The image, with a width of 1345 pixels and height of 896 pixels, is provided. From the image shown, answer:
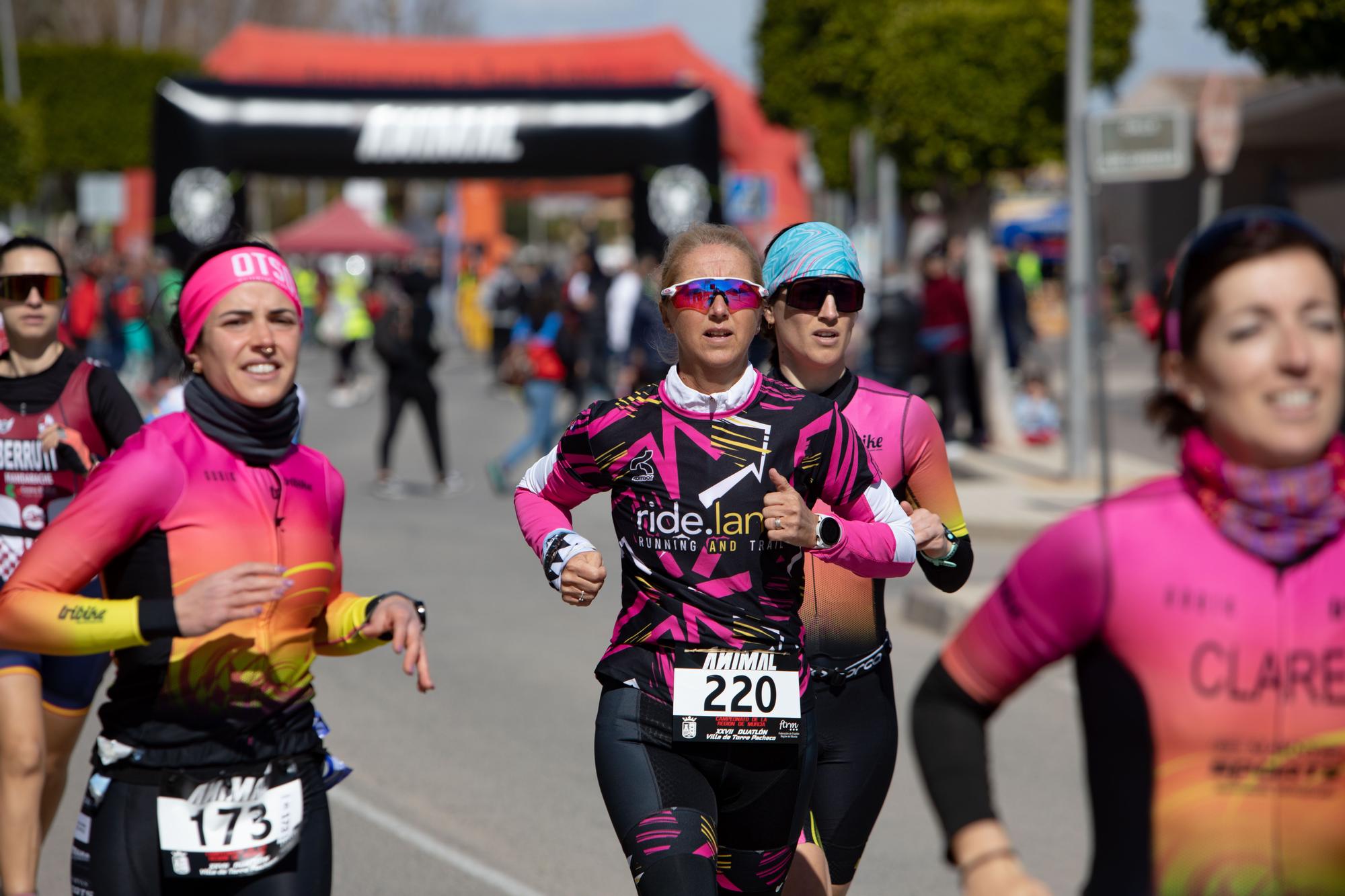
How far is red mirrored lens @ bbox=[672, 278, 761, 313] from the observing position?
3750 mm

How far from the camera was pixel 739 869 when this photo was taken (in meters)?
3.65

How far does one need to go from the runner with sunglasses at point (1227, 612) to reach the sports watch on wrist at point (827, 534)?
1.19 metres

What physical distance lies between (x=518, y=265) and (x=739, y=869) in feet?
85.1

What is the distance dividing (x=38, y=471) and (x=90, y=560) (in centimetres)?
212

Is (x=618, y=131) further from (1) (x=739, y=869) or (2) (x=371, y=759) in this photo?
(1) (x=739, y=869)

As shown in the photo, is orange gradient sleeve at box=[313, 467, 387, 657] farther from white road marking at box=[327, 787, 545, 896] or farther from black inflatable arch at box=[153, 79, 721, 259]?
black inflatable arch at box=[153, 79, 721, 259]

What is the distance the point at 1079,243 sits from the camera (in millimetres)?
15367

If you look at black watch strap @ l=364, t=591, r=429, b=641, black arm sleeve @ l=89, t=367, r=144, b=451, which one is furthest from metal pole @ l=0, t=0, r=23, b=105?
black watch strap @ l=364, t=591, r=429, b=641

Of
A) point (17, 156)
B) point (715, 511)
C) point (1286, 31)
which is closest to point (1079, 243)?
point (1286, 31)

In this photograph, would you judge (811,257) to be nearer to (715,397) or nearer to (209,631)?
(715,397)

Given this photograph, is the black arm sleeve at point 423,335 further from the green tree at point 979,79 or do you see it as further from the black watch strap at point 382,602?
the black watch strap at point 382,602

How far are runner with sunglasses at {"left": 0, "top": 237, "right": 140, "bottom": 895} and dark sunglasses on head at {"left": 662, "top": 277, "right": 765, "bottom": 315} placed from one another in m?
2.09

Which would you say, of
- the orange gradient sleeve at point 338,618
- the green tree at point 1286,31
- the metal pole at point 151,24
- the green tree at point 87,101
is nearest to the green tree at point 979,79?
the green tree at point 1286,31

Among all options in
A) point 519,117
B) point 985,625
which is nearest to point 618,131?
point 519,117
